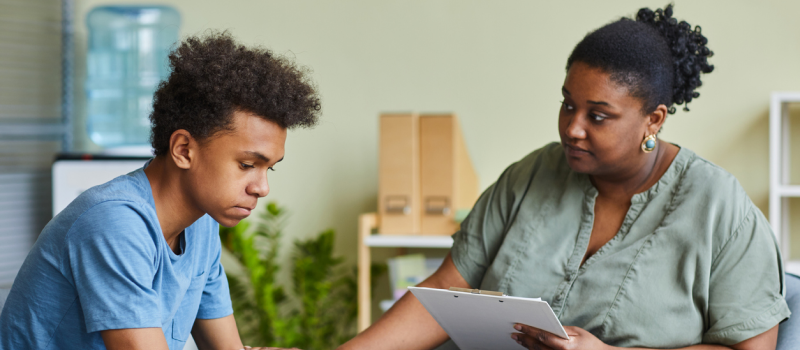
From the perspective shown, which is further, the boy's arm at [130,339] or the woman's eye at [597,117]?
the woman's eye at [597,117]

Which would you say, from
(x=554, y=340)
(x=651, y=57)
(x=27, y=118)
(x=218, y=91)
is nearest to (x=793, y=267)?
(x=651, y=57)

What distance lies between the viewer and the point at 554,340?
106 centimetres

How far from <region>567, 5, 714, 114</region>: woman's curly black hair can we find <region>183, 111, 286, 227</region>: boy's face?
62cm

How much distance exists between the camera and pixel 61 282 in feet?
2.95

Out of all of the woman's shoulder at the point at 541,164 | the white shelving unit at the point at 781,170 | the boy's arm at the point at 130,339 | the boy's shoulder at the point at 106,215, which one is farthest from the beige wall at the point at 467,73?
the boy's arm at the point at 130,339

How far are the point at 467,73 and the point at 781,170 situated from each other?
1.24 metres

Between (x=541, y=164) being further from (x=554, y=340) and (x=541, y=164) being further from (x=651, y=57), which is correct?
(x=554, y=340)

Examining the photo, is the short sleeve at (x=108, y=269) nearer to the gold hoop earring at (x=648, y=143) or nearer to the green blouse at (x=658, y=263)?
the green blouse at (x=658, y=263)

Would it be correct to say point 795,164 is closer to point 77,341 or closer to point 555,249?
point 555,249

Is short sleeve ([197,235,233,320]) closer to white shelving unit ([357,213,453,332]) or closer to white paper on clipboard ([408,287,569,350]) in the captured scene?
white paper on clipboard ([408,287,569,350])

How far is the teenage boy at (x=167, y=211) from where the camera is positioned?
0.87 meters

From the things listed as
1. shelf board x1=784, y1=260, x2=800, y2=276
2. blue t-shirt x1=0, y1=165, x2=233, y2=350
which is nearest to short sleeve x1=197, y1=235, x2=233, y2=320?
blue t-shirt x1=0, y1=165, x2=233, y2=350

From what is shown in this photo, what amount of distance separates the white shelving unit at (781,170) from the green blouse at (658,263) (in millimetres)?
→ 1154

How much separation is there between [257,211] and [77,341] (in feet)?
6.30
